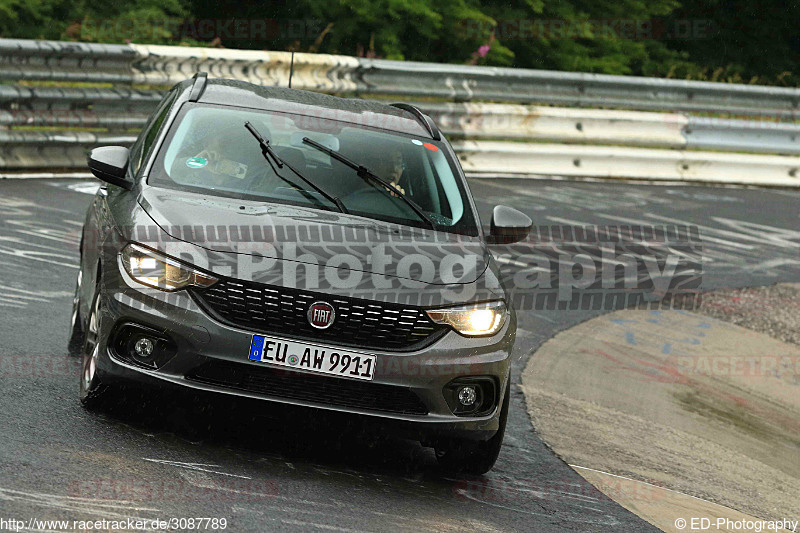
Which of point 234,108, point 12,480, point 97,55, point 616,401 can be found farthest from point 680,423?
point 97,55

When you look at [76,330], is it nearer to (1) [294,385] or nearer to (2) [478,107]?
(1) [294,385]

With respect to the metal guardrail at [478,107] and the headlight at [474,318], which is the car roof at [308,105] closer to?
the headlight at [474,318]

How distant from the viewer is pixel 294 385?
5.28 metres

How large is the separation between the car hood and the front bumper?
27 cm

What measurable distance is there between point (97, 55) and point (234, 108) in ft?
23.2

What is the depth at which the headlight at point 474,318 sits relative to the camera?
5.46 m

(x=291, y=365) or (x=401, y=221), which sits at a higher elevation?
(x=401, y=221)

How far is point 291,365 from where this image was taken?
5234 mm

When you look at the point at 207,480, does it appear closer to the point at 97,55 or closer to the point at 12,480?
the point at 12,480

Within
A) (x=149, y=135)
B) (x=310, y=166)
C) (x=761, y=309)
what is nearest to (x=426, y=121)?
(x=310, y=166)

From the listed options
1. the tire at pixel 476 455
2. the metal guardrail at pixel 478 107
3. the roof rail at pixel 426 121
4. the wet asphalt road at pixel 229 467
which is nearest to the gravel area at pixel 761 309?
the wet asphalt road at pixel 229 467

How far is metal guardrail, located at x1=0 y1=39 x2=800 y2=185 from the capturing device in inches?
512

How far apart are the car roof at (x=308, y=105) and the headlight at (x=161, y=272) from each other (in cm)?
173

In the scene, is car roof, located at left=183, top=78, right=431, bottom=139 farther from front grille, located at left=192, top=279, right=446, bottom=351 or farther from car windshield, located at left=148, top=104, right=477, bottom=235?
front grille, located at left=192, top=279, right=446, bottom=351
